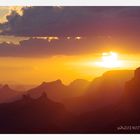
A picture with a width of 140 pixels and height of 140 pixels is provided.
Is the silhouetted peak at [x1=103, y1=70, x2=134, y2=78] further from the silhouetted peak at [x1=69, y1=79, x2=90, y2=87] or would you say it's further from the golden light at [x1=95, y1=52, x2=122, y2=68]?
the silhouetted peak at [x1=69, y1=79, x2=90, y2=87]

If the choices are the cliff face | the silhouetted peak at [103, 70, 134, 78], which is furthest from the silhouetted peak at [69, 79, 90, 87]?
the cliff face

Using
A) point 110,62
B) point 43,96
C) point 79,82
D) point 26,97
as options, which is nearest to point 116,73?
point 110,62

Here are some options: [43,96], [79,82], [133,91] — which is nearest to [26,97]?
[43,96]

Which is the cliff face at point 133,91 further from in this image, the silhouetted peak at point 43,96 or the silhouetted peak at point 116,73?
the silhouetted peak at point 43,96

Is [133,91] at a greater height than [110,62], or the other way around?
[110,62]

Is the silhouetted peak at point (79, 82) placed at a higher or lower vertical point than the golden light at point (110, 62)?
lower

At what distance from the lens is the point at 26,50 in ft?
16.5

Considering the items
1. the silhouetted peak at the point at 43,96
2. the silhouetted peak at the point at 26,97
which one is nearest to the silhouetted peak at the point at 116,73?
the silhouetted peak at the point at 43,96

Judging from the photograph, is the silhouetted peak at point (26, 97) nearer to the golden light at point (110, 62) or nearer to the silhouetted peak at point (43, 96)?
the silhouetted peak at point (43, 96)

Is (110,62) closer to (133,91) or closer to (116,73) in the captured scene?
(116,73)

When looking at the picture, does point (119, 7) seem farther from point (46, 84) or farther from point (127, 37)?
point (46, 84)

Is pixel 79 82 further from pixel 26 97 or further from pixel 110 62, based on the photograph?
pixel 26 97

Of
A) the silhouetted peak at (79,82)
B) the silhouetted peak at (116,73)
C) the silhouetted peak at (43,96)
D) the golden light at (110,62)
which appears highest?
the golden light at (110,62)

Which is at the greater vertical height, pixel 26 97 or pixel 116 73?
pixel 116 73
